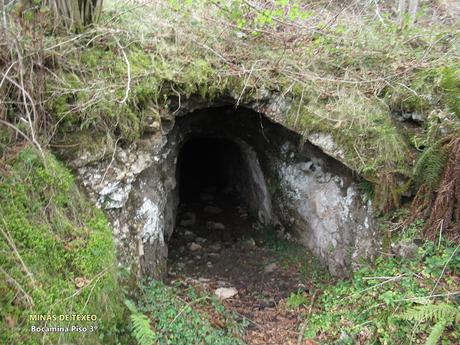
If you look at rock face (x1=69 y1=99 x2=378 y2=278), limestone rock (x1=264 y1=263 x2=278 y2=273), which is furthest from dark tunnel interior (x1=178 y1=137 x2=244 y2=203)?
limestone rock (x1=264 y1=263 x2=278 y2=273)

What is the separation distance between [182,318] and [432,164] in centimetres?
316

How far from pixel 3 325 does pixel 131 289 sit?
1.66 meters

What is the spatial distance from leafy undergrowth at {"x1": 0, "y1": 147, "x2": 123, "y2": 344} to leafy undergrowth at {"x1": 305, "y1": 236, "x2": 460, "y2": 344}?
7.77ft

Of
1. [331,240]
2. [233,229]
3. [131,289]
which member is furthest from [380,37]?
[131,289]

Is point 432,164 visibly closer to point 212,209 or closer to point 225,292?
point 225,292

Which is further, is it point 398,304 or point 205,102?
point 205,102

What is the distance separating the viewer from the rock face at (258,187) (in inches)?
148

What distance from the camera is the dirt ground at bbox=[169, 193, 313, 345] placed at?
429 cm

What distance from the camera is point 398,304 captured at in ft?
10.9

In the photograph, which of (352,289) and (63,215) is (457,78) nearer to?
(352,289)

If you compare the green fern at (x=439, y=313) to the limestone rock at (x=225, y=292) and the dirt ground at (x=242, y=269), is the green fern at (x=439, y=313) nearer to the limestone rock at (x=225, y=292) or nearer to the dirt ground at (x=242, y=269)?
the dirt ground at (x=242, y=269)

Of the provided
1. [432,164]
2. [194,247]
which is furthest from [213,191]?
[432,164]

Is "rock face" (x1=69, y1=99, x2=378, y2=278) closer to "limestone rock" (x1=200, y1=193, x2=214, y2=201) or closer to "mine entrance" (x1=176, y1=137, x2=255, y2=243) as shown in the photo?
"mine entrance" (x1=176, y1=137, x2=255, y2=243)

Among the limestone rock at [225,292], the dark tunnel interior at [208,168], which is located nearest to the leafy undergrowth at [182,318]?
the limestone rock at [225,292]
